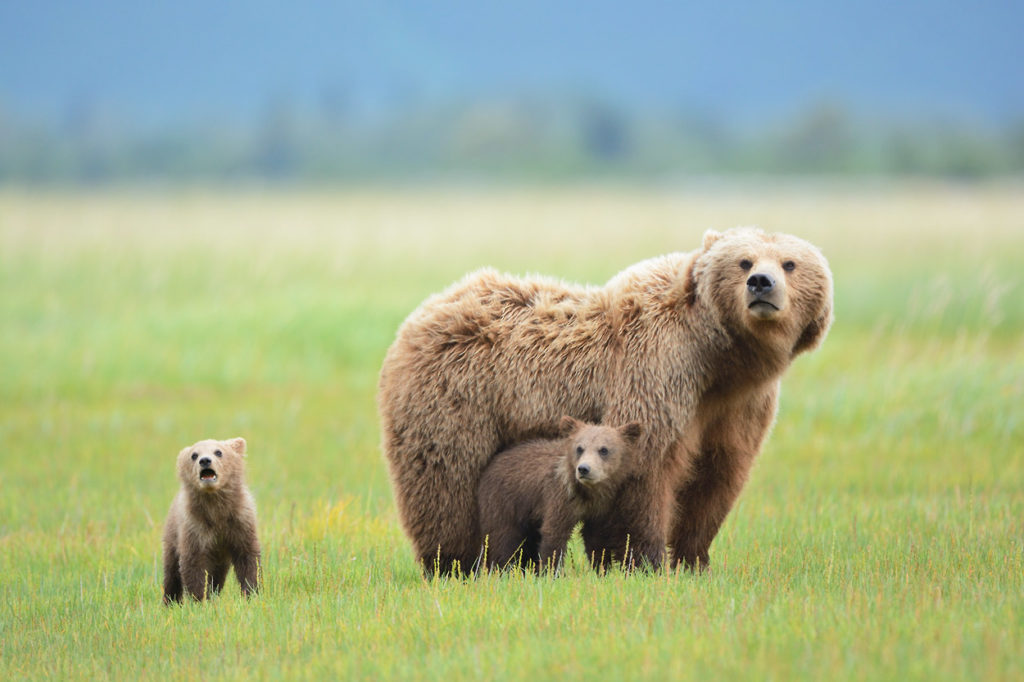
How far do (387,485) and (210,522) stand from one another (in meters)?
3.95

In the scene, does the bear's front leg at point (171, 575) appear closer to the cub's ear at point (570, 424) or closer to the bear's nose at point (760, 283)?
the cub's ear at point (570, 424)

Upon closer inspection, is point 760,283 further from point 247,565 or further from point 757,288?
point 247,565

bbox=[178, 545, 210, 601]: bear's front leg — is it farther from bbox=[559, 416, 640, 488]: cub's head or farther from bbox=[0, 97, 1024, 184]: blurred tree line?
bbox=[0, 97, 1024, 184]: blurred tree line

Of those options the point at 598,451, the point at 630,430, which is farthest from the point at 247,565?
the point at 630,430

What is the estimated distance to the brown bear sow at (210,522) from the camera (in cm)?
734

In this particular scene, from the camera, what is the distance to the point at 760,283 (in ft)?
22.4

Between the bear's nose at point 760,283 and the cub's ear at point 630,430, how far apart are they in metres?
1.04

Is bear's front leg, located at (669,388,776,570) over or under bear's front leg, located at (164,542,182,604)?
over

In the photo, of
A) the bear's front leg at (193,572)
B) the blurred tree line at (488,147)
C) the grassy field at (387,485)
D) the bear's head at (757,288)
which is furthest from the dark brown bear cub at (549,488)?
the blurred tree line at (488,147)

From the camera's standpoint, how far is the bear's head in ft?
22.7

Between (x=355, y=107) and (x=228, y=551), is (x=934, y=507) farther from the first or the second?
(x=355, y=107)

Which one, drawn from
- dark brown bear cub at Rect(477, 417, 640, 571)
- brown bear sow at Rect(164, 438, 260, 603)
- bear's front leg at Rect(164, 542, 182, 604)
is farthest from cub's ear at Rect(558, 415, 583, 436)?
bear's front leg at Rect(164, 542, 182, 604)

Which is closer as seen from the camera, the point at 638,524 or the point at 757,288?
the point at 757,288

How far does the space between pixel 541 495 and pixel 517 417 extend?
0.62m
